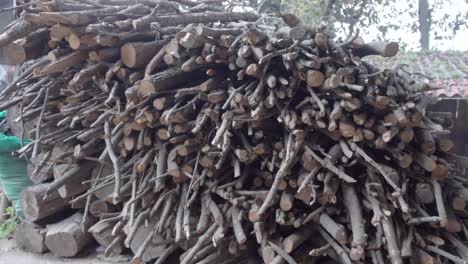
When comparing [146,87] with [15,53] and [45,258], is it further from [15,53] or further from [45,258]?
[45,258]

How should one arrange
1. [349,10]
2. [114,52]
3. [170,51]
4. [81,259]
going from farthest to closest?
[349,10] < [81,259] < [114,52] < [170,51]

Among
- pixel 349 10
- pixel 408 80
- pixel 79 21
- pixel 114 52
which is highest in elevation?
pixel 79 21

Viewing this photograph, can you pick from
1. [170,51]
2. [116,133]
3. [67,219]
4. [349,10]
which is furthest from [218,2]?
[349,10]

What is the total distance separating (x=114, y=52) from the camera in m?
2.67

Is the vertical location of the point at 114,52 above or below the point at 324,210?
above

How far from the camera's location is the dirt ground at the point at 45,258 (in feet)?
10.2

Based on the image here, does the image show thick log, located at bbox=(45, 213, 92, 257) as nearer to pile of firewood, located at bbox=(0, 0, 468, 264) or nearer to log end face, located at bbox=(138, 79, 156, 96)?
pile of firewood, located at bbox=(0, 0, 468, 264)

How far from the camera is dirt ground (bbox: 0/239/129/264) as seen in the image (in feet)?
10.2

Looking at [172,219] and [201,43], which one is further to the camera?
[172,219]

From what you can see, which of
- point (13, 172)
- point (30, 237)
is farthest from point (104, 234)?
point (13, 172)

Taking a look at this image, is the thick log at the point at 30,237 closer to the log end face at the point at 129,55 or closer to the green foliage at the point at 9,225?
the green foliage at the point at 9,225

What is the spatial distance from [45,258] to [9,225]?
815 mm

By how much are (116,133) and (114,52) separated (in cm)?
51

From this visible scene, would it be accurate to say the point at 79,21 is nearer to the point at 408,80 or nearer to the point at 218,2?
the point at 218,2
